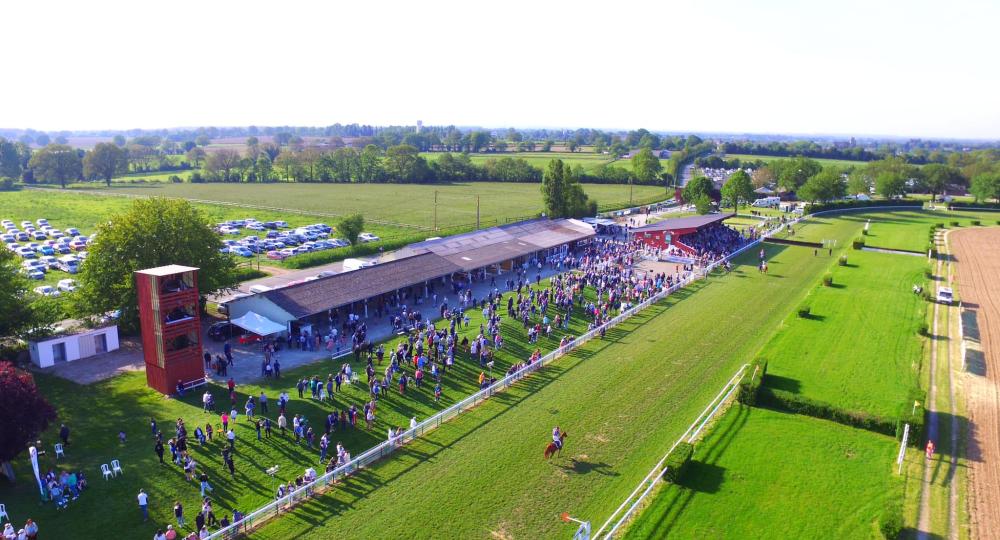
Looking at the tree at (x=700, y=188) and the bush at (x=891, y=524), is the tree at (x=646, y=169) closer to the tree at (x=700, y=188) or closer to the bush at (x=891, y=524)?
the tree at (x=700, y=188)

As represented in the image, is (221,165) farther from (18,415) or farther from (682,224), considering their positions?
(18,415)

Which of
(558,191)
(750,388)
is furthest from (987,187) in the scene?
(750,388)

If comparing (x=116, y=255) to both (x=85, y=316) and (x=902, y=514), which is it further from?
(x=902, y=514)

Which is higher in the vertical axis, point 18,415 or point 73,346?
point 18,415

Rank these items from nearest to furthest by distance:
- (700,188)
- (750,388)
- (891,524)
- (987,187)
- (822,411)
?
(891,524) < (822,411) < (750,388) < (700,188) < (987,187)

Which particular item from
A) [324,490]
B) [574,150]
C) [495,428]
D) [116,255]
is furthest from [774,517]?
[574,150]

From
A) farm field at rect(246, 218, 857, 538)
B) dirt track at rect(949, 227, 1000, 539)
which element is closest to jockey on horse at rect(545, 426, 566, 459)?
farm field at rect(246, 218, 857, 538)

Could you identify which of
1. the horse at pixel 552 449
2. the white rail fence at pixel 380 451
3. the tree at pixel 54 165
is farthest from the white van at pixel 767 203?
the tree at pixel 54 165
